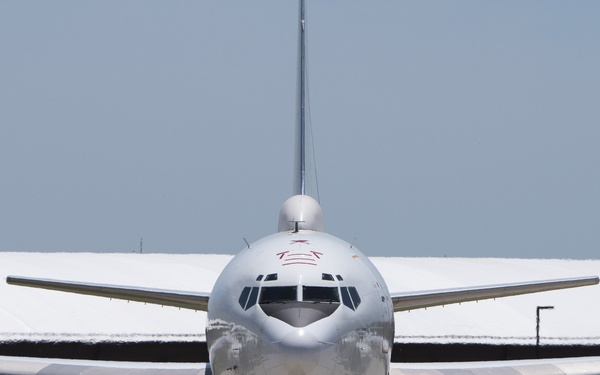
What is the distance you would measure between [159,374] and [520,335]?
28921 millimetres

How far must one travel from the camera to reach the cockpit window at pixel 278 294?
2034 centimetres

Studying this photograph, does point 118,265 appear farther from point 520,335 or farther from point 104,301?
point 520,335

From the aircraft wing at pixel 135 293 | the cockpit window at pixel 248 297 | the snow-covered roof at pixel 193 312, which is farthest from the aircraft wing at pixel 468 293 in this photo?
the snow-covered roof at pixel 193 312

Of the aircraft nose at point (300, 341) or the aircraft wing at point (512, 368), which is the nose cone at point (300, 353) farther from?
the aircraft wing at point (512, 368)

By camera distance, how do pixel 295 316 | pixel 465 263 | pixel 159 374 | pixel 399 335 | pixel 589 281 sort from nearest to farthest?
1. pixel 295 316
2. pixel 159 374
3. pixel 589 281
4. pixel 399 335
5. pixel 465 263

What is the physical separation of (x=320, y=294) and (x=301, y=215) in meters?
9.31

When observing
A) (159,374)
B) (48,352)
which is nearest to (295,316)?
(159,374)

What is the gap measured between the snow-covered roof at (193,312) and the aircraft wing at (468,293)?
18.3 m

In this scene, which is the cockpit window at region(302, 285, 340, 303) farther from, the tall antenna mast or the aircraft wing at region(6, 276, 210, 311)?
the tall antenna mast

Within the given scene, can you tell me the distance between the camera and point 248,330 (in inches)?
802

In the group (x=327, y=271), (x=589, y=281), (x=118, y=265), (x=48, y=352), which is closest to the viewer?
(x=327, y=271)

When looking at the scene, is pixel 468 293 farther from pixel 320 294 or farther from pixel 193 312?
→ pixel 193 312

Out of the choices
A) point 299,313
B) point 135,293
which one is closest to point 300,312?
point 299,313

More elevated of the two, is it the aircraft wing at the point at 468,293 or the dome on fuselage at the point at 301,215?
the dome on fuselage at the point at 301,215
